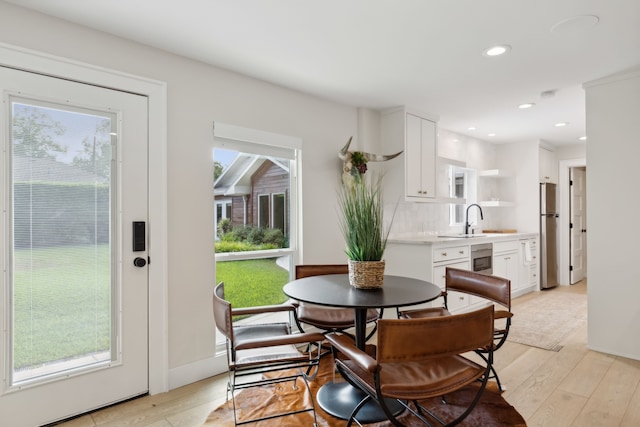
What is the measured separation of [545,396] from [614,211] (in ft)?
5.79

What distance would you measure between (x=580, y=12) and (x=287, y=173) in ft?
7.96

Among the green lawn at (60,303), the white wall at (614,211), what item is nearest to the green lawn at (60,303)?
the green lawn at (60,303)

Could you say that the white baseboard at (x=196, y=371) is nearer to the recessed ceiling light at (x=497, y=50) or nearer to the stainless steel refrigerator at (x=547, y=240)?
the recessed ceiling light at (x=497, y=50)

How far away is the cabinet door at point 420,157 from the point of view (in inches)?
165

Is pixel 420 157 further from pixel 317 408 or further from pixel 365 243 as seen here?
pixel 317 408

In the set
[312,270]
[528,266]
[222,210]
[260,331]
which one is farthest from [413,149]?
[528,266]

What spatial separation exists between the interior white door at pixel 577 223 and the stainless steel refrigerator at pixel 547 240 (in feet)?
1.59

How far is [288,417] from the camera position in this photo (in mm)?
2230

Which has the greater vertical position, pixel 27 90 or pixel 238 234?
pixel 27 90

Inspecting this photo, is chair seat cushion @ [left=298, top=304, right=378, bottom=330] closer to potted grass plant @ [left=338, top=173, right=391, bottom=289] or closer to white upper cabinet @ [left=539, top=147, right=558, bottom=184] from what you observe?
potted grass plant @ [left=338, top=173, right=391, bottom=289]

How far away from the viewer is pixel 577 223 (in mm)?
6613

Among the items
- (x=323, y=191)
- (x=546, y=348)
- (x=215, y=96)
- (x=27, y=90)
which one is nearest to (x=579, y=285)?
(x=546, y=348)

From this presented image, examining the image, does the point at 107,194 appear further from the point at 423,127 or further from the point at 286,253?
the point at 423,127

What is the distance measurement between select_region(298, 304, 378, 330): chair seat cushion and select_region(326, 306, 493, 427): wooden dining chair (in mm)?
728
